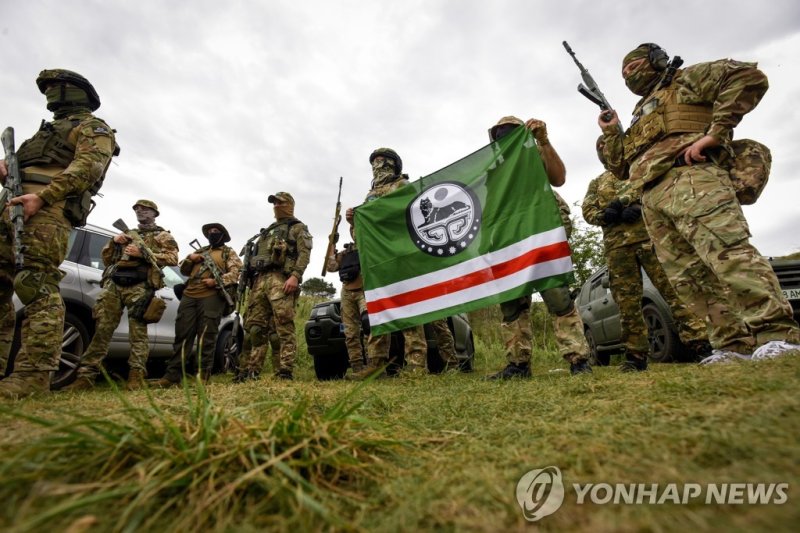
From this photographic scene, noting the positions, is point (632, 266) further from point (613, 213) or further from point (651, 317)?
point (651, 317)

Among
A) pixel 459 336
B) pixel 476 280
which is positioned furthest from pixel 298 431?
pixel 459 336

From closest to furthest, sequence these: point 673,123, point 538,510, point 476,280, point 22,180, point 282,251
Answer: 1. point 538,510
2. point 673,123
3. point 22,180
4. point 476,280
5. point 282,251

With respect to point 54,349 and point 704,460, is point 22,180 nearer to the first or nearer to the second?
point 54,349

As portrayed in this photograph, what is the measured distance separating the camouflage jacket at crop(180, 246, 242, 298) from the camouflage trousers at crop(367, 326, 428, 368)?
200 centimetres

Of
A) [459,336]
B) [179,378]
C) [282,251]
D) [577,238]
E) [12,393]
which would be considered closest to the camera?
[12,393]

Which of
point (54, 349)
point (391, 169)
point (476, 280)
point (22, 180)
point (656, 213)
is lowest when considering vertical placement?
point (54, 349)

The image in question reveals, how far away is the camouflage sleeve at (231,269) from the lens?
188 inches

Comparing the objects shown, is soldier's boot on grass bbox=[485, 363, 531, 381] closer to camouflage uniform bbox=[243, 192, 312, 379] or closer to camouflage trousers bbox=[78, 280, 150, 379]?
camouflage uniform bbox=[243, 192, 312, 379]

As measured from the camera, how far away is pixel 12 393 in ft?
7.84

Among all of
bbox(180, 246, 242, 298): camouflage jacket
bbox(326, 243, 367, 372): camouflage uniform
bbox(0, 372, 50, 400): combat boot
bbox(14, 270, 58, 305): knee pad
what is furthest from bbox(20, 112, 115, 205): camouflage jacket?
bbox(326, 243, 367, 372): camouflage uniform

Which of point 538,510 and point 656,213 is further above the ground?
point 656,213

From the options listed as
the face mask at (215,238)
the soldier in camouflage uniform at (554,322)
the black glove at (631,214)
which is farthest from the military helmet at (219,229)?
the black glove at (631,214)

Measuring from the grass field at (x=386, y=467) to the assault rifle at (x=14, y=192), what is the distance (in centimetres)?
178

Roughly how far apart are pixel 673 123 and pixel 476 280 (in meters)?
1.70
